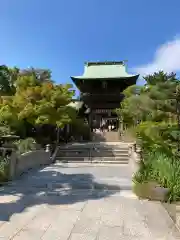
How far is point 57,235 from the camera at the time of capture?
149 inches

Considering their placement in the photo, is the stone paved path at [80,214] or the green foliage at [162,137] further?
the green foliage at [162,137]

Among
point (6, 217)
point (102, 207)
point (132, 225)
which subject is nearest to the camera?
point (132, 225)

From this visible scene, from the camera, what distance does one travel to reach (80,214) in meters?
4.86

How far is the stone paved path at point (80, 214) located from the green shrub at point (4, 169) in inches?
35.4

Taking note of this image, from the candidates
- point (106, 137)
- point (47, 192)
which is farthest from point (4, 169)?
point (106, 137)

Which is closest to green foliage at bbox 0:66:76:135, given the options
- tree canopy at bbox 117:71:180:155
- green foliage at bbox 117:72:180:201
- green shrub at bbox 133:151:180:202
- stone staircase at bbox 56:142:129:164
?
stone staircase at bbox 56:142:129:164

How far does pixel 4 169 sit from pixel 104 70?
20.5m

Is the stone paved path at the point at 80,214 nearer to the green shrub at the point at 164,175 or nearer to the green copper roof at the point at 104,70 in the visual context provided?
the green shrub at the point at 164,175

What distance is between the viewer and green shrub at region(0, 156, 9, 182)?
826 cm

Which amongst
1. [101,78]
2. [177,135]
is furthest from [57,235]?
[101,78]

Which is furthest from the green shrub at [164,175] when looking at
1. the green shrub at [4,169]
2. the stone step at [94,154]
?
the stone step at [94,154]

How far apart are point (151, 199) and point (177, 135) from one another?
2.52 metres

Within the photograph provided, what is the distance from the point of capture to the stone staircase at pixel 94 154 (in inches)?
568

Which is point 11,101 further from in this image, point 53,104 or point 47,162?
point 47,162
